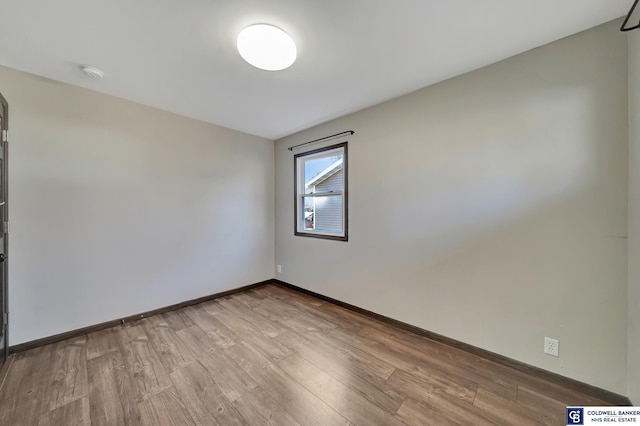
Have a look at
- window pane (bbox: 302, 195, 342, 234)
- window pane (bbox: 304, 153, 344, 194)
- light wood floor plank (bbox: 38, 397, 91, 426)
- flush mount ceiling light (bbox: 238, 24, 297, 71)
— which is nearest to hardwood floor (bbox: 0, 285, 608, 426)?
light wood floor plank (bbox: 38, 397, 91, 426)

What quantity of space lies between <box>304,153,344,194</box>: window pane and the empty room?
30 centimetres

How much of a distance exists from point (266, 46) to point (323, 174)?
1.98 m

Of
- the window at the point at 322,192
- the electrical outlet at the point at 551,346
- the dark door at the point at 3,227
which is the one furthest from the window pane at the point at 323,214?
the dark door at the point at 3,227

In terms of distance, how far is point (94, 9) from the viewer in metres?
1.37

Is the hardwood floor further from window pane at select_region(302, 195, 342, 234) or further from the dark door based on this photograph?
window pane at select_region(302, 195, 342, 234)

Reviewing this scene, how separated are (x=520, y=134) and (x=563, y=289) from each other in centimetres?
117

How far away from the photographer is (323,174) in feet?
11.2

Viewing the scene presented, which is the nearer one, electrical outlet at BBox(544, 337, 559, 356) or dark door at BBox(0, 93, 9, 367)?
electrical outlet at BBox(544, 337, 559, 356)

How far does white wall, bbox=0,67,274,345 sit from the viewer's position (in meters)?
2.03

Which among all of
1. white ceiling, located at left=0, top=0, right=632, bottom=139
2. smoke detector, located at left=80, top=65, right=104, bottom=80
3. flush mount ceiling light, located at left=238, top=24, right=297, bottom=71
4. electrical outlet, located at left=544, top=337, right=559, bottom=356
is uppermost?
white ceiling, located at left=0, top=0, right=632, bottom=139

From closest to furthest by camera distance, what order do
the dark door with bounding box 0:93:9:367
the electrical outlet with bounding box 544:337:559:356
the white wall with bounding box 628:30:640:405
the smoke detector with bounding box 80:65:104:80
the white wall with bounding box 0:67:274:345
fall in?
the white wall with bounding box 628:30:640:405 < the electrical outlet with bounding box 544:337:559:356 < the dark door with bounding box 0:93:9:367 < the smoke detector with bounding box 80:65:104:80 < the white wall with bounding box 0:67:274:345

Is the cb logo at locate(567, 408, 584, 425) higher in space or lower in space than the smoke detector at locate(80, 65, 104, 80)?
lower

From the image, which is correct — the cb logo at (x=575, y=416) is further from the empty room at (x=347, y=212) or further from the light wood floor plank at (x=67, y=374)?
the light wood floor plank at (x=67, y=374)

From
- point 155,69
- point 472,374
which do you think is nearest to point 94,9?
point 155,69
